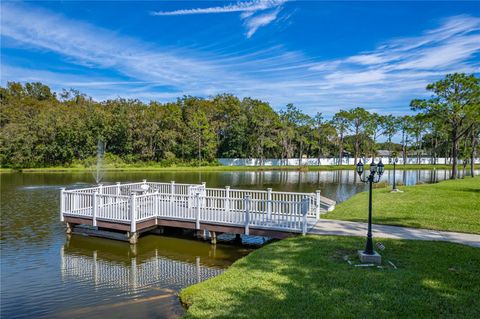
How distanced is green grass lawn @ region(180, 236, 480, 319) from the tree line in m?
42.8

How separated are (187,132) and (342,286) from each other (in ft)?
173

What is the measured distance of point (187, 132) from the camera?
5744cm

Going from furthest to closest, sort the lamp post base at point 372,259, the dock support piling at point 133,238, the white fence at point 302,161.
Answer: the white fence at point 302,161 < the dock support piling at point 133,238 < the lamp post base at point 372,259

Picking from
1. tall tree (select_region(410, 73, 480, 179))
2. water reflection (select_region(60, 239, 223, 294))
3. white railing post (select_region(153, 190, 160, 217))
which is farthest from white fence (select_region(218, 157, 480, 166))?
water reflection (select_region(60, 239, 223, 294))

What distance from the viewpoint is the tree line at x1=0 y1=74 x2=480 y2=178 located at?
52.4 m

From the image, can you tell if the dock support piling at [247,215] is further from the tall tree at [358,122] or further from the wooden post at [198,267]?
the tall tree at [358,122]

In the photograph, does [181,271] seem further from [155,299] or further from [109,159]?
[109,159]

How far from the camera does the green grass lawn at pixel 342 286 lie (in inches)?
209

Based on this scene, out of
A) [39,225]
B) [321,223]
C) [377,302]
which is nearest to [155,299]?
[377,302]

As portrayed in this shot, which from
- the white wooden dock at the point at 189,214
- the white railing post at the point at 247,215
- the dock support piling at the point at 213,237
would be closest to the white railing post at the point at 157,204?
the white wooden dock at the point at 189,214

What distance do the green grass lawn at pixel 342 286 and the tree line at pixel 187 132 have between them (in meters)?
42.8

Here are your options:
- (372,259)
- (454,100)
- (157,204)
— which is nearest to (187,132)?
(454,100)

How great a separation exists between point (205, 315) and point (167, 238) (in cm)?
752

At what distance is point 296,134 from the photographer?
63.3 m
